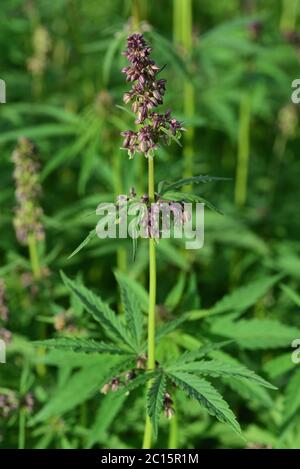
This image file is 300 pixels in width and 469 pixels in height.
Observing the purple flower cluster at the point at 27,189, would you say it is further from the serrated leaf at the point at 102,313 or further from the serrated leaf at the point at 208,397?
the serrated leaf at the point at 208,397

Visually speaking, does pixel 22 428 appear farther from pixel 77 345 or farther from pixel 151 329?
pixel 151 329

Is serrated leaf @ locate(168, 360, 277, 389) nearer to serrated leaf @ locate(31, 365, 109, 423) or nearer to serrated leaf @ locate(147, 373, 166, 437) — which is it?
serrated leaf @ locate(147, 373, 166, 437)

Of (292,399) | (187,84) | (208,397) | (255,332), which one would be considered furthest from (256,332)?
(187,84)

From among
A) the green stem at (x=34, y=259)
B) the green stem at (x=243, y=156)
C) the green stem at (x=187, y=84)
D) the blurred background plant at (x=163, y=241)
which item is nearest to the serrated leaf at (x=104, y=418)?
the blurred background plant at (x=163, y=241)

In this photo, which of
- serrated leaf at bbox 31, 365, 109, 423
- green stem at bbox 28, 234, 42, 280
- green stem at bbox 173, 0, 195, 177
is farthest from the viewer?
green stem at bbox 173, 0, 195, 177

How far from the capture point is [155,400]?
2.62 m

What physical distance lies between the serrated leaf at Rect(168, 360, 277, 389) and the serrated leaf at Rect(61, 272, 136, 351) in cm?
41

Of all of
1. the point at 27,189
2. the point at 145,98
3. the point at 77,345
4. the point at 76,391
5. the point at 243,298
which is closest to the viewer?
the point at 145,98

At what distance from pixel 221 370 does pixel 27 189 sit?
204 cm

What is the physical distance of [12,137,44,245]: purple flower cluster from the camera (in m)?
4.13

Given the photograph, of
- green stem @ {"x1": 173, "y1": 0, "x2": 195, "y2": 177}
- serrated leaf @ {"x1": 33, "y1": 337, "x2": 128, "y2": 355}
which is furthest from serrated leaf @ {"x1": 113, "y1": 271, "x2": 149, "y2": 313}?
green stem @ {"x1": 173, "y1": 0, "x2": 195, "y2": 177}

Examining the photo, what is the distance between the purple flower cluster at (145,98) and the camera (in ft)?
8.34
